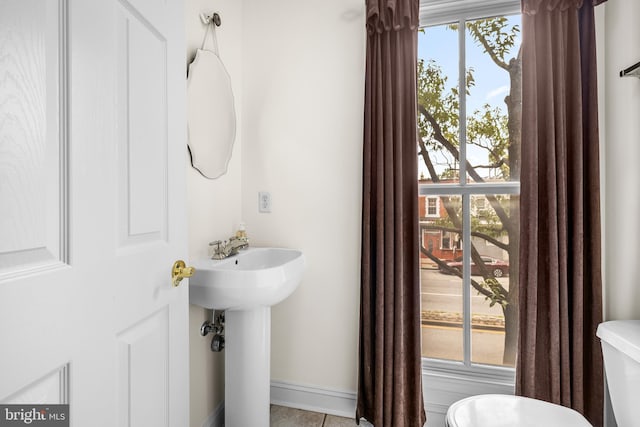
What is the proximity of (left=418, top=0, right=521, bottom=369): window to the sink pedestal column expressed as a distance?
34.7 inches

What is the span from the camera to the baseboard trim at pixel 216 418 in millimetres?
1679

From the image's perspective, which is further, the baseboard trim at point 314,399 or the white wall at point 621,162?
the baseboard trim at point 314,399

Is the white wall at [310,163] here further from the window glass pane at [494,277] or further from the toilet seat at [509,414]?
the toilet seat at [509,414]

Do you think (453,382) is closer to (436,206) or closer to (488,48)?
(436,206)

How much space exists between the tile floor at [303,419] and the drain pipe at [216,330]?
57 centimetres

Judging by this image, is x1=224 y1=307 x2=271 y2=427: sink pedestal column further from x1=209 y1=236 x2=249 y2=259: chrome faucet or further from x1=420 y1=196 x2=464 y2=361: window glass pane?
x1=420 y1=196 x2=464 y2=361: window glass pane

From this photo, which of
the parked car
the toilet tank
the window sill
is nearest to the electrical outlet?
the parked car

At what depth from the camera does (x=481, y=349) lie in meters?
1.77

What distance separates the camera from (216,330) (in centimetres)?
161

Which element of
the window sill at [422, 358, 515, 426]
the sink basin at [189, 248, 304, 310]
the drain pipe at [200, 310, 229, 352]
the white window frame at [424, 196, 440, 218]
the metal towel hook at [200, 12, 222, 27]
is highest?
the metal towel hook at [200, 12, 222, 27]

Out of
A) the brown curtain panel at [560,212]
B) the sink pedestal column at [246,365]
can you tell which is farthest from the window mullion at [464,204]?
the sink pedestal column at [246,365]

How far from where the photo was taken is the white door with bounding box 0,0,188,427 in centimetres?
56

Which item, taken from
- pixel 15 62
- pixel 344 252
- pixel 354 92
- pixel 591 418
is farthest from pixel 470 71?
pixel 15 62

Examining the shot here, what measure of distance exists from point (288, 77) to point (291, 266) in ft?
3.63
